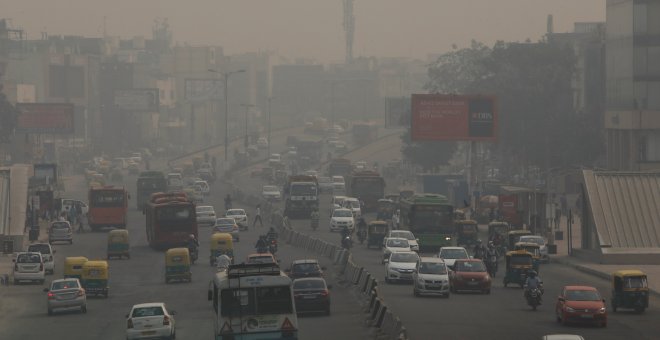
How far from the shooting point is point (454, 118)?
110 meters

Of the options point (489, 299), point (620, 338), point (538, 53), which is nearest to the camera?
point (620, 338)

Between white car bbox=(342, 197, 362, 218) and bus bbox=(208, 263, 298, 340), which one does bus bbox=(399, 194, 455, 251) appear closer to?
white car bbox=(342, 197, 362, 218)

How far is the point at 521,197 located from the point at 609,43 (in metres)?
31.4

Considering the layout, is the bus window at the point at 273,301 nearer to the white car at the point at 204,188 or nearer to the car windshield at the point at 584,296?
the car windshield at the point at 584,296

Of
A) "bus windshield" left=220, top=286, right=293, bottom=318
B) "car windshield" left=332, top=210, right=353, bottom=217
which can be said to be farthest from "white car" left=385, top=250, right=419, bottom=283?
"car windshield" left=332, top=210, right=353, bottom=217

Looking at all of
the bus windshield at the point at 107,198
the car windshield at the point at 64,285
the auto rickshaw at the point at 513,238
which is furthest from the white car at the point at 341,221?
the car windshield at the point at 64,285

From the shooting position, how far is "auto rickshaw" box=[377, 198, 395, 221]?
335 ft

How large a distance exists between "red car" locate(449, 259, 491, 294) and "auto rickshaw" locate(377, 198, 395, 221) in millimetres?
45744

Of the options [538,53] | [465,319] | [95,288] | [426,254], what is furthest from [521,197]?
[538,53]

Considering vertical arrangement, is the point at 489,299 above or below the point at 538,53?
below

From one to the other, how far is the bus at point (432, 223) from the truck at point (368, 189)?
3372cm

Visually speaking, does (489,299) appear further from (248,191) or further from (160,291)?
(248,191)

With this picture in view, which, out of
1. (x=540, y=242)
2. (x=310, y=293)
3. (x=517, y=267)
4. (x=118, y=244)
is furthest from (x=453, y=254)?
A: (x=118, y=244)

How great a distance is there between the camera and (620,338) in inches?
1630
